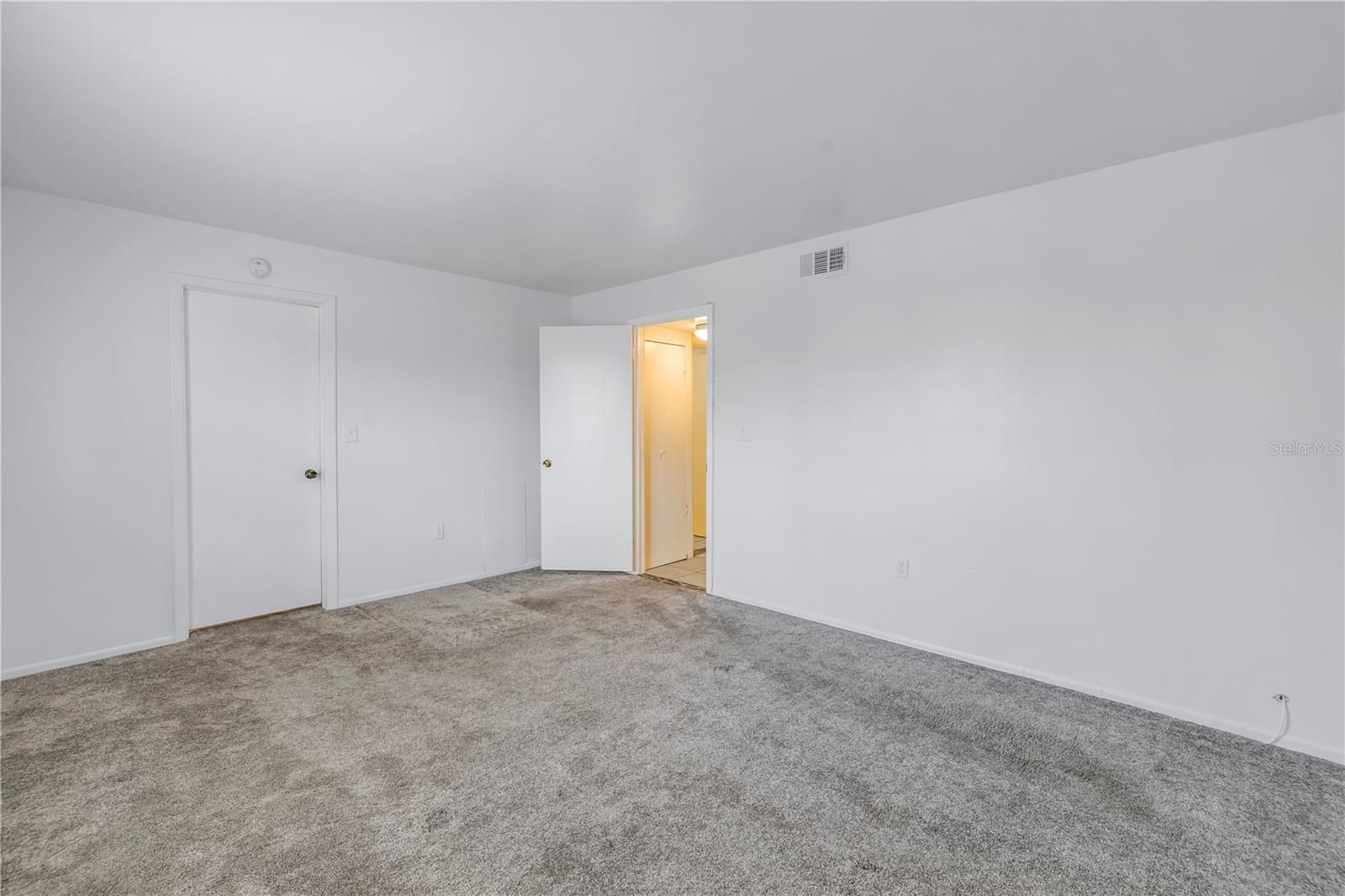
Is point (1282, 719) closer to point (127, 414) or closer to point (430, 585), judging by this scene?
point (430, 585)

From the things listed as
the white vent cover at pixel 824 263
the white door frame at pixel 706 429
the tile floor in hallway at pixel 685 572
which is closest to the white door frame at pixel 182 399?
the white door frame at pixel 706 429

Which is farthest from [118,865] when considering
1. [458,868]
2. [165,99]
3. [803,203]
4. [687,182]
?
[803,203]

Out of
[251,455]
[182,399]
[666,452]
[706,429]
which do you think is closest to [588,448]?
[666,452]

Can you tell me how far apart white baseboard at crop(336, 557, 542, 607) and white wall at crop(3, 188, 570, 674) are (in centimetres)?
3

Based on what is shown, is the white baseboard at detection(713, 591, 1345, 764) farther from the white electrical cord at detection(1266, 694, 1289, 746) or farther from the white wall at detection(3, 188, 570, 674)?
the white wall at detection(3, 188, 570, 674)

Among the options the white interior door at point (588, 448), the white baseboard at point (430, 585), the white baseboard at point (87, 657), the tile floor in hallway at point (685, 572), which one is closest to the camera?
the white baseboard at point (87, 657)

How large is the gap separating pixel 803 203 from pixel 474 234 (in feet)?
6.43

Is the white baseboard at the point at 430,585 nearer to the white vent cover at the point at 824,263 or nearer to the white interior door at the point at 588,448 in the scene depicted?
the white interior door at the point at 588,448

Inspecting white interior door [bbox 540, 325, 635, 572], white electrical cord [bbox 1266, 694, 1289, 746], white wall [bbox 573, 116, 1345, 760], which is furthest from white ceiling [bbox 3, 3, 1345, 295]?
white electrical cord [bbox 1266, 694, 1289, 746]

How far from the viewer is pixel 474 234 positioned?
368 centimetres

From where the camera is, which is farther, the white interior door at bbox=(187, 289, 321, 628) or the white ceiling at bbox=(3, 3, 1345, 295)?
the white interior door at bbox=(187, 289, 321, 628)

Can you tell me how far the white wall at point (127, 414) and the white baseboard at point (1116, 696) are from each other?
10.1 ft

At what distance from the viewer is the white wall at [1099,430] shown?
231 centimetres

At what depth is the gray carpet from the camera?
5.51 ft
